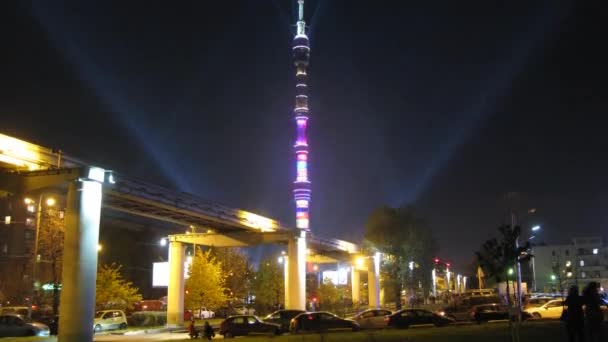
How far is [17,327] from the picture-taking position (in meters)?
38.3

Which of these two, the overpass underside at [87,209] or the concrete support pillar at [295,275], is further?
the concrete support pillar at [295,275]

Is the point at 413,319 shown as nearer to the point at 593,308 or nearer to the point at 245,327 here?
the point at 245,327

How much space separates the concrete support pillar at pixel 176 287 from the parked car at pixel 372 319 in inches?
903

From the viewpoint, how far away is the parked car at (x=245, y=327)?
36.0 m

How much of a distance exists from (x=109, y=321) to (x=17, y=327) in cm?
801

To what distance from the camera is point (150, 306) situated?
75750 millimetres

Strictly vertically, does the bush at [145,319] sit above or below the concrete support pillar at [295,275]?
below

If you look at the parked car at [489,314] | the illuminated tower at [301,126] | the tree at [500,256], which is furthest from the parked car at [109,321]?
the illuminated tower at [301,126]

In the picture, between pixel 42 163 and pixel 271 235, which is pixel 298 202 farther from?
pixel 42 163

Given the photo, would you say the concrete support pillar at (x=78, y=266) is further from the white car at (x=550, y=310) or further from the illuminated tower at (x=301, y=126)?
the illuminated tower at (x=301, y=126)

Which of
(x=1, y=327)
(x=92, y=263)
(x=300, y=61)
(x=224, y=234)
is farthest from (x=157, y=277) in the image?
(x=300, y=61)

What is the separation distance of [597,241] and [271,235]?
104271 mm

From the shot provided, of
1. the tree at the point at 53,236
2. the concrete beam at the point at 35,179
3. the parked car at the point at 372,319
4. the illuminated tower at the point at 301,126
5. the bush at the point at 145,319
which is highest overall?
the illuminated tower at the point at 301,126

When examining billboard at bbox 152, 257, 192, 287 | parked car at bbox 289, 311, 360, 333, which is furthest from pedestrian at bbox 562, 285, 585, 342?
billboard at bbox 152, 257, 192, 287
